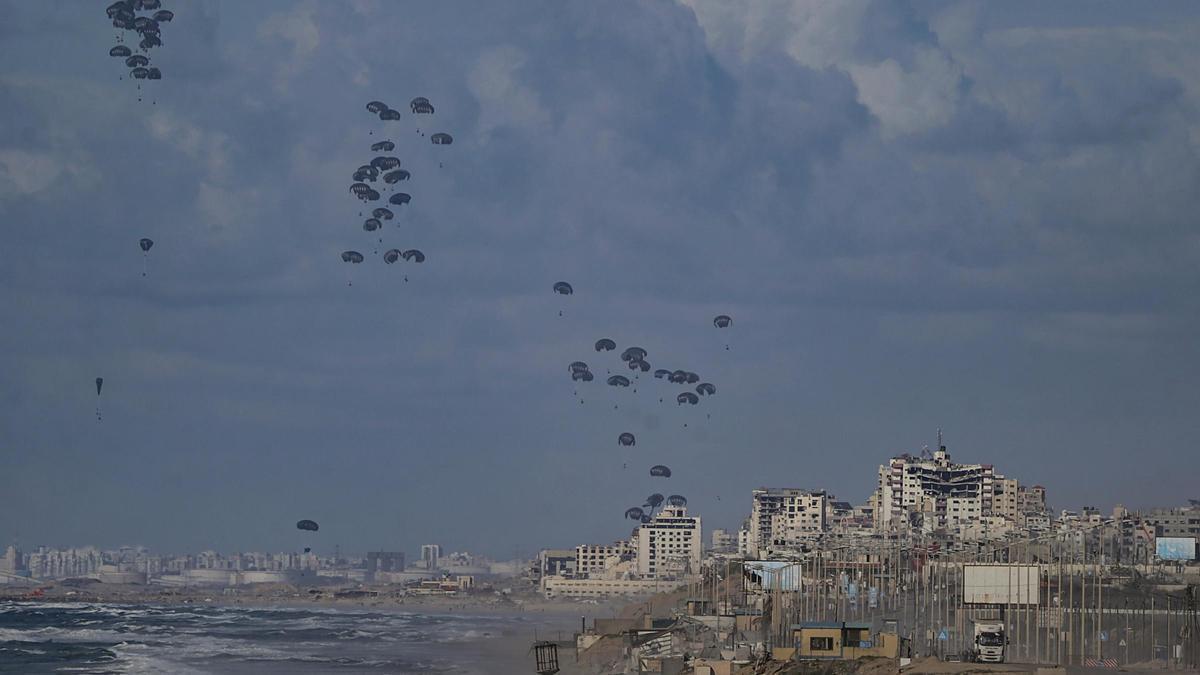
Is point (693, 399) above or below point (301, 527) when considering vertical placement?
above

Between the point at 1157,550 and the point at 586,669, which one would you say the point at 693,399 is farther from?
the point at 586,669

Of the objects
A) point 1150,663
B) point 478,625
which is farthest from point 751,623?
point 478,625

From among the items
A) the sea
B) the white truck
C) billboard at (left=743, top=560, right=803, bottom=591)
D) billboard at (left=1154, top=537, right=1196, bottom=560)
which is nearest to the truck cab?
the white truck

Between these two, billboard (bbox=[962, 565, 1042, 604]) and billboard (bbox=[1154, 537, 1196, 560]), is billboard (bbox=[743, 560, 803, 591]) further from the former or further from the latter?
billboard (bbox=[1154, 537, 1196, 560])

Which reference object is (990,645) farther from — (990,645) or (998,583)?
(998,583)

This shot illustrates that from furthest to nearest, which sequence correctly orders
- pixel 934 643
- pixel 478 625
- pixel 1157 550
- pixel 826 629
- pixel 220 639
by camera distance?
1. pixel 478 625
2. pixel 220 639
3. pixel 1157 550
4. pixel 934 643
5. pixel 826 629

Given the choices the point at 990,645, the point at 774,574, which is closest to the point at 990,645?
the point at 990,645
